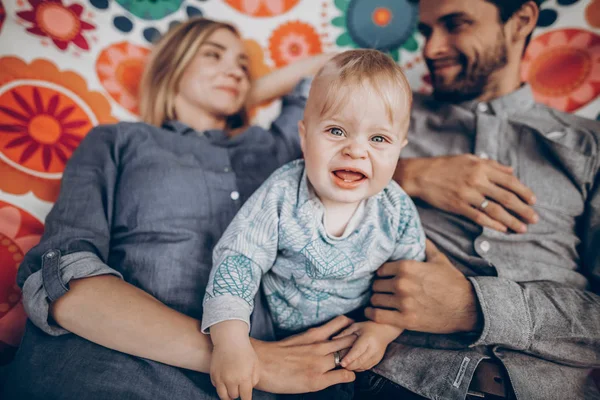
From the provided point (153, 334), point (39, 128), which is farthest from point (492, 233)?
point (39, 128)

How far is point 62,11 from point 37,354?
4.01ft

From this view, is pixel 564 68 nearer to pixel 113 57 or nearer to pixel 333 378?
pixel 333 378

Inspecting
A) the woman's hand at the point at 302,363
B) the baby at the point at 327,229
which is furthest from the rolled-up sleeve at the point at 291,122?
the woman's hand at the point at 302,363

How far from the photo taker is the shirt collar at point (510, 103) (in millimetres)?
1260

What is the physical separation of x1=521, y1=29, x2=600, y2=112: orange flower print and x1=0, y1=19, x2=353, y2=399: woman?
3.56 feet

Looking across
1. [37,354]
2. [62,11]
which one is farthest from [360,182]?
[62,11]

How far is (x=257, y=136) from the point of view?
4.25 feet

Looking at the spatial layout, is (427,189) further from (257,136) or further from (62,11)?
(62,11)

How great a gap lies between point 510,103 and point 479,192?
0.47 meters

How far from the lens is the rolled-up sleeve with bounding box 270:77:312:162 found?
4.16 feet

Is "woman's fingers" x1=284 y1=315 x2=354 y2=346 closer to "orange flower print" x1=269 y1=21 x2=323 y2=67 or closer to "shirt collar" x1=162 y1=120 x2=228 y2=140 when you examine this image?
"shirt collar" x1=162 y1=120 x2=228 y2=140

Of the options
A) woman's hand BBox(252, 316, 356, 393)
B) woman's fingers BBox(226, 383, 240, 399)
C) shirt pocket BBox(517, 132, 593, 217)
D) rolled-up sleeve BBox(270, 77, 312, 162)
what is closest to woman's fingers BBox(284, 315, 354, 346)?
woman's hand BBox(252, 316, 356, 393)

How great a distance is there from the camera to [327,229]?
88cm

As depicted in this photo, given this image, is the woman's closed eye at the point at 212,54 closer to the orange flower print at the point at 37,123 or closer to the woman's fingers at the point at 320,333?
the orange flower print at the point at 37,123
